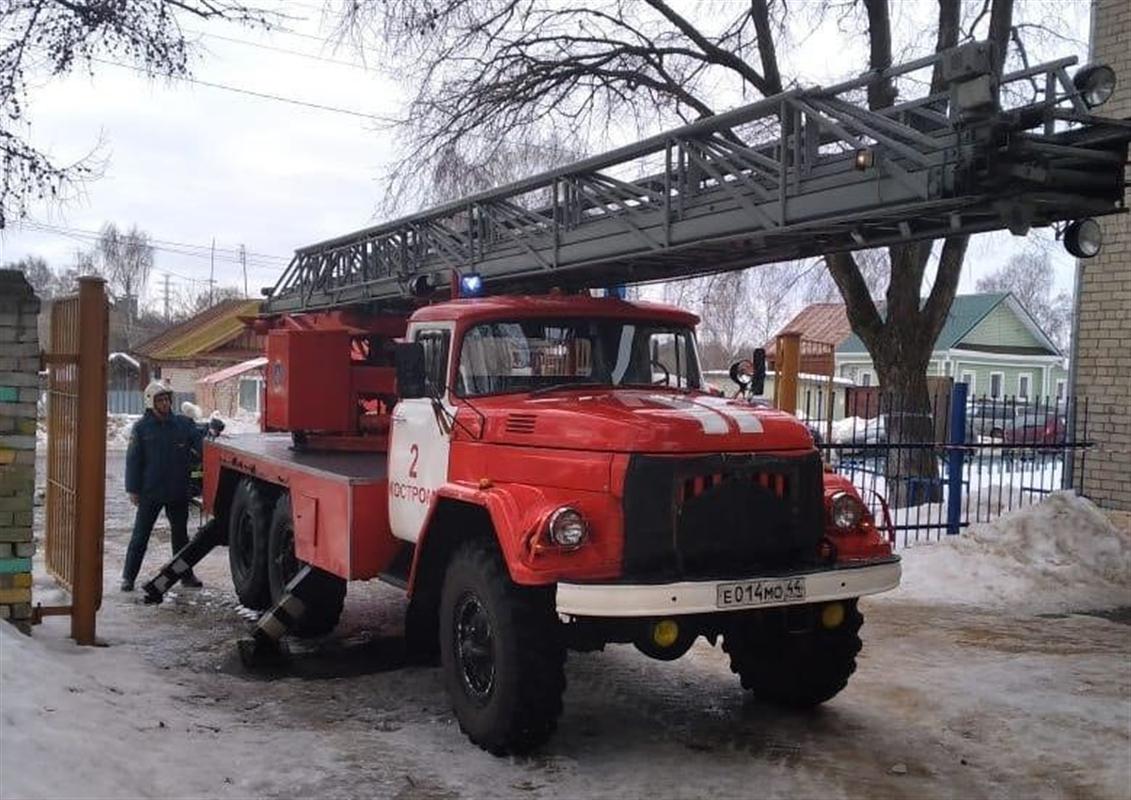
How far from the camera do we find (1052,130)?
4672 mm

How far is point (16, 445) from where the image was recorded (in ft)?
20.2

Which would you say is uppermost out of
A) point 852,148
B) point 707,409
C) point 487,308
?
point 852,148

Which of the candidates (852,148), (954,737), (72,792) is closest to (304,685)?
(72,792)

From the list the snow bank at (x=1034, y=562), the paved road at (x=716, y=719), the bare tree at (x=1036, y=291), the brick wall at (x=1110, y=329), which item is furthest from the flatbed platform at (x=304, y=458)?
the bare tree at (x=1036, y=291)

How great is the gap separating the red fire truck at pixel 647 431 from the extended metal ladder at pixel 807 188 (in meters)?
0.01

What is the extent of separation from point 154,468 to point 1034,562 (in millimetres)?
7948

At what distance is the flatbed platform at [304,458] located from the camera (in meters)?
6.97

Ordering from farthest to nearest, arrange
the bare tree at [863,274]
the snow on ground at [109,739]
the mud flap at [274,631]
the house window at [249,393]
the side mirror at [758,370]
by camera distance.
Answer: the house window at [249,393] < the bare tree at [863,274] < the side mirror at [758,370] < the mud flap at [274,631] < the snow on ground at [109,739]

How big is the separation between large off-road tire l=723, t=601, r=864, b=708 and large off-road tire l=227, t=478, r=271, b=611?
13.9 ft

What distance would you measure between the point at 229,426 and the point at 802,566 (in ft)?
85.8

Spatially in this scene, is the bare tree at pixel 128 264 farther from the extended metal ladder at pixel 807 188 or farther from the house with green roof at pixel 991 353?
the extended metal ladder at pixel 807 188

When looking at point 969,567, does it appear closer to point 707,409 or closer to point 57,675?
point 707,409

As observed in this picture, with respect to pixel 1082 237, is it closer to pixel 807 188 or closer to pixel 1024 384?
pixel 807 188

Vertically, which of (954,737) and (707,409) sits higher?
(707,409)
